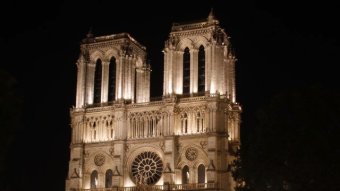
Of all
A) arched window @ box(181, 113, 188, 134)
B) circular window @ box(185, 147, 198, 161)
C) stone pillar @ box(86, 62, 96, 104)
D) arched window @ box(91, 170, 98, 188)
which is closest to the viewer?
circular window @ box(185, 147, 198, 161)

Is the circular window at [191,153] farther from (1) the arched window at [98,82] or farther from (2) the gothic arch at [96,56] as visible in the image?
(2) the gothic arch at [96,56]

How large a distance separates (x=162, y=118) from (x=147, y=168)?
5368mm

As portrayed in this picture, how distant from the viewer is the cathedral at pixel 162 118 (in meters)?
73.0

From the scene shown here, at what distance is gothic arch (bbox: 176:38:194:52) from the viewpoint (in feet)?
252

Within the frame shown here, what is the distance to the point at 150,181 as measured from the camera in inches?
2955

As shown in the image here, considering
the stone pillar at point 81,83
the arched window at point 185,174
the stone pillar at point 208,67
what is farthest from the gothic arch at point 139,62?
the arched window at point 185,174

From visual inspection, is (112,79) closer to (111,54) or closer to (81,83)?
(111,54)

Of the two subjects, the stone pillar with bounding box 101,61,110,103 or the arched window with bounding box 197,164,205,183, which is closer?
the arched window with bounding box 197,164,205,183

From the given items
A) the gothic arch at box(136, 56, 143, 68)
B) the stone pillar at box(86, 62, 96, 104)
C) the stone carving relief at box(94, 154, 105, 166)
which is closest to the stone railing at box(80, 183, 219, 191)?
the stone carving relief at box(94, 154, 105, 166)

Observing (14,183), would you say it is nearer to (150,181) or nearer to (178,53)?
(150,181)

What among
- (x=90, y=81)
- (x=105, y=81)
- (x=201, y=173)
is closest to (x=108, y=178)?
(x=201, y=173)

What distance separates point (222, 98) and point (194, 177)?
8.13 metres

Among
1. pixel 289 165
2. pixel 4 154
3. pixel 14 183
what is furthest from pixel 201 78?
pixel 4 154

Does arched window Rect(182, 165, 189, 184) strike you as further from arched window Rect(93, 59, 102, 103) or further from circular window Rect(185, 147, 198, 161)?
arched window Rect(93, 59, 102, 103)
